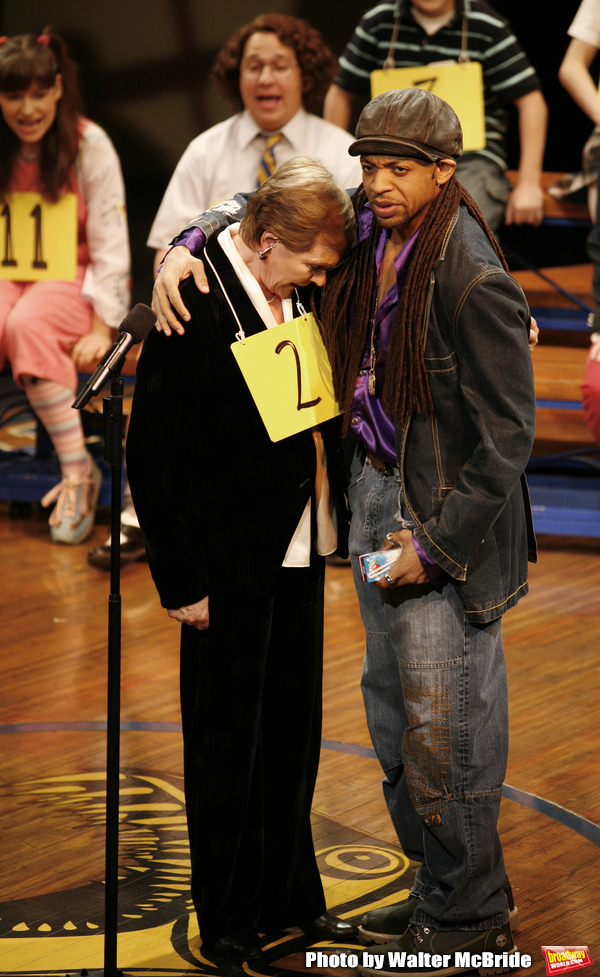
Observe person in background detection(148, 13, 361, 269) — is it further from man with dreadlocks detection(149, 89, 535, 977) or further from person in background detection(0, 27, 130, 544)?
man with dreadlocks detection(149, 89, 535, 977)

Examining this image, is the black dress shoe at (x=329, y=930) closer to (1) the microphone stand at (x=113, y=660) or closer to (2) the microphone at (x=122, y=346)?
(1) the microphone stand at (x=113, y=660)

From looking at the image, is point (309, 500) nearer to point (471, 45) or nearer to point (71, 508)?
point (71, 508)

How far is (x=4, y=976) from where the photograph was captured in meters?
2.05

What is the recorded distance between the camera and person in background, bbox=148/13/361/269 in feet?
13.4

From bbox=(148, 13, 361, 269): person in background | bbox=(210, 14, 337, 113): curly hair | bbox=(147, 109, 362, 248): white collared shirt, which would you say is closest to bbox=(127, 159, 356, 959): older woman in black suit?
bbox=(148, 13, 361, 269): person in background

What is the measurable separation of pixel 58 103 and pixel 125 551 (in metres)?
1.62

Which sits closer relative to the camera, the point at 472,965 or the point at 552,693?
the point at 472,965

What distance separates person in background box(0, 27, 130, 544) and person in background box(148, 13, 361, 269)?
1.05 ft

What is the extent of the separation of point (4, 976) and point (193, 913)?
0.36 m

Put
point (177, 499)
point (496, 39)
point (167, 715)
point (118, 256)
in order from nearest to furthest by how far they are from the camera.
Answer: point (177, 499) → point (167, 715) → point (496, 39) → point (118, 256)

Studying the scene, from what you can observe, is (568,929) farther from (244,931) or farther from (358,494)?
(358,494)

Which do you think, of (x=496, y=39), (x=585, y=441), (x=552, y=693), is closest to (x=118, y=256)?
(x=496, y=39)

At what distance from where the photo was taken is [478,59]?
4234 mm

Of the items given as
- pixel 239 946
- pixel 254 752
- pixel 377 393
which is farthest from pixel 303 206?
pixel 239 946
